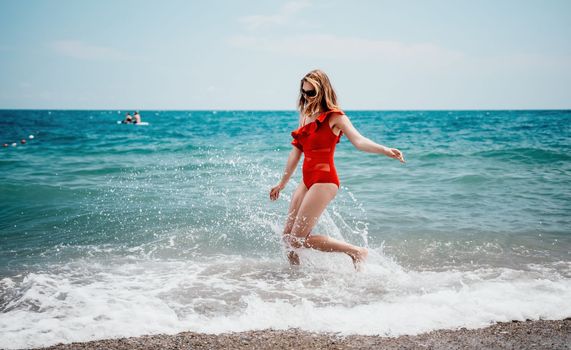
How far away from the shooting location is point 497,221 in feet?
25.9

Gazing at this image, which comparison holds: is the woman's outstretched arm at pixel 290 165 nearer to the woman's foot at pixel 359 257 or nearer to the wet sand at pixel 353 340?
the woman's foot at pixel 359 257

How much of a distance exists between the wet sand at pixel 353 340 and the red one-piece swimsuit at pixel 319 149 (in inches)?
68.9

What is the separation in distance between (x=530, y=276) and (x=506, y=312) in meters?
1.49

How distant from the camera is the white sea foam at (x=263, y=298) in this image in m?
3.85

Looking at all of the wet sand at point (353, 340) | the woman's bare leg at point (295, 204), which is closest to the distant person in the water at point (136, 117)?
the woman's bare leg at point (295, 204)

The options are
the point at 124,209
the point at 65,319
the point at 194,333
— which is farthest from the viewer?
the point at 124,209

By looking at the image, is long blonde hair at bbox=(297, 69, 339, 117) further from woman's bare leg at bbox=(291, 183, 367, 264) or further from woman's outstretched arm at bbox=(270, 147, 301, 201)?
woman's bare leg at bbox=(291, 183, 367, 264)

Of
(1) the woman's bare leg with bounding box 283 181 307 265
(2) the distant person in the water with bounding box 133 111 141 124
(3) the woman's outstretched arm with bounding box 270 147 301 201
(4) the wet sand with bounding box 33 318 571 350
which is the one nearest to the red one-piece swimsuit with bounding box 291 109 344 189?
(1) the woman's bare leg with bounding box 283 181 307 265

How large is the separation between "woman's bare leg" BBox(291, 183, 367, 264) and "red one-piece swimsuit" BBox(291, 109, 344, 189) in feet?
0.34

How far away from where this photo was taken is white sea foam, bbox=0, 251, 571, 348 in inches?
152

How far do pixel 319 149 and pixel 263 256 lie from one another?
2.21 meters

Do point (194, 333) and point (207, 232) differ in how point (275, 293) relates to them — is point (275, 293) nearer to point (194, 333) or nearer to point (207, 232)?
point (194, 333)

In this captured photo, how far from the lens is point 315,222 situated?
494 cm

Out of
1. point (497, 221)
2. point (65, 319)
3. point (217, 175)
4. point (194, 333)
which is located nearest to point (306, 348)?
point (194, 333)
